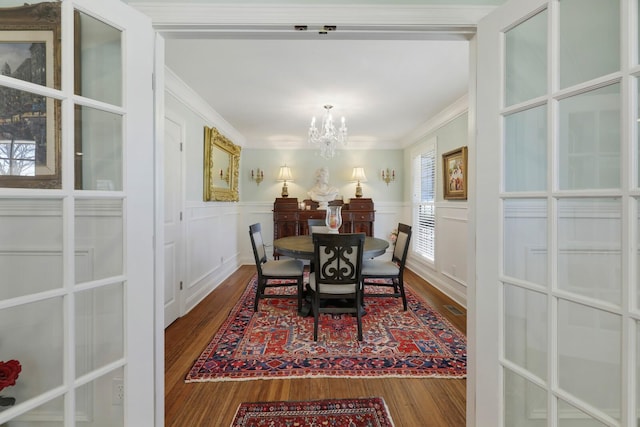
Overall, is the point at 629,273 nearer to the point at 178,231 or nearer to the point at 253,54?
the point at 253,54

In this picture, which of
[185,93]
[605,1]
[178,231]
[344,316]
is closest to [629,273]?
[605,1]

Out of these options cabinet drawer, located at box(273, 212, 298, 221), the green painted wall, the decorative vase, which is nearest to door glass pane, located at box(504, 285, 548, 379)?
the decorative vase

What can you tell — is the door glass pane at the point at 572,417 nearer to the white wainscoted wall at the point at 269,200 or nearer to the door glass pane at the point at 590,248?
the door glass pane at the point at 590,248

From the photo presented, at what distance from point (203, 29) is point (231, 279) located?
3.78 metres

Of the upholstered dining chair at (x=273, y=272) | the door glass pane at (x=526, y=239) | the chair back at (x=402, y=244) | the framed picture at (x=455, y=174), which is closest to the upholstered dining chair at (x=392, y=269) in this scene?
the chair back at (x=402, y=244)

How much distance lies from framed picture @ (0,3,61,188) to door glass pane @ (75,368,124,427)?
32.1 inches

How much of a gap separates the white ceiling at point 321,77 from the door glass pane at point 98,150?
4.29 feet

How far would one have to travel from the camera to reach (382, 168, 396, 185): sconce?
18.0ft

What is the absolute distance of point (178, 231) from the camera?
2.94m

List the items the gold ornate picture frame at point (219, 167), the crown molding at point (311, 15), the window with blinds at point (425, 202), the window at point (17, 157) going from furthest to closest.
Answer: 1. the window with blinds at point (425, 202)
2. the gold ornate picture frame at point (219, 167)
3. the crown molding at point (311, 15)
4. the window at point (17, 157)

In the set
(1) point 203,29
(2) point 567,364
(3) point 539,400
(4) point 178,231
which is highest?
(1) point 203,29

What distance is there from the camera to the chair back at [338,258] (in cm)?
237

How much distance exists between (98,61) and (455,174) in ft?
11.8

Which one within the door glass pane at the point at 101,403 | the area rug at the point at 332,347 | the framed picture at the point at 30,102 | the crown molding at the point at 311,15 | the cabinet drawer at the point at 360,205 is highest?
the crown molding at the point at 311,15
